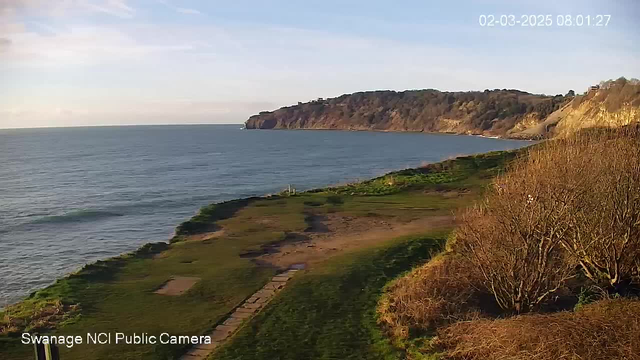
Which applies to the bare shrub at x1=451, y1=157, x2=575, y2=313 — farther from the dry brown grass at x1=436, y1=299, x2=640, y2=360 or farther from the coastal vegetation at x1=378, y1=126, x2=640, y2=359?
the dry brown grass at x1=436, y1=299, x2=640, y2=360

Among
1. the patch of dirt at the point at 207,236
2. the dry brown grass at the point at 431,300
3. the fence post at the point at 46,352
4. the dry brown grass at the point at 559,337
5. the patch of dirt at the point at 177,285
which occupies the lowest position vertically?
the patch of dirt at the point at 207,236

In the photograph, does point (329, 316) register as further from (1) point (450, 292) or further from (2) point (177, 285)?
(2) point (177, 285)

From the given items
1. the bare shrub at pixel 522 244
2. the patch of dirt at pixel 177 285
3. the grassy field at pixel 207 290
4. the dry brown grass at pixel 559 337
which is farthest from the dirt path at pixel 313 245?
the bare shrub at pixel 522 244

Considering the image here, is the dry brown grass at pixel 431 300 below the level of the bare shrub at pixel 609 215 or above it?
below

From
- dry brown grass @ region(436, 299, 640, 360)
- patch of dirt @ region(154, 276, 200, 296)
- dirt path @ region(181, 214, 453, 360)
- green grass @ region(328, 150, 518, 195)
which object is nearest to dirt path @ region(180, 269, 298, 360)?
dirt path @ region(181, 214, 453, 360)

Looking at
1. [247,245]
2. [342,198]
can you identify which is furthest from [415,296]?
[342,198]

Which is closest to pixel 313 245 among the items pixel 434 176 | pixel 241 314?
pixel 241 314

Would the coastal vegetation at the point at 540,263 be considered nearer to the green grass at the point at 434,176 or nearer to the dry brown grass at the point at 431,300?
the dry brown grass at the point at 431,300

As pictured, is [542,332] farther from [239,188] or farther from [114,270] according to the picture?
[239,188]
